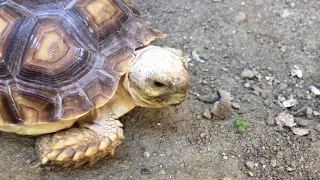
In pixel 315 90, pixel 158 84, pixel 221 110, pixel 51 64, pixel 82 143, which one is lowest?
pixel 315 90

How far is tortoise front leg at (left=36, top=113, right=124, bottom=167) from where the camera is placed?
9.73 ft

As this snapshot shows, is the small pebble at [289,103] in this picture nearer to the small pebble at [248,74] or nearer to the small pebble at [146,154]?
the small pebble at [248,74]

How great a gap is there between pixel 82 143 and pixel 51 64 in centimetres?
47

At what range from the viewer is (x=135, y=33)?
3.26m

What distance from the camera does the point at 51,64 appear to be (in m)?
2.94

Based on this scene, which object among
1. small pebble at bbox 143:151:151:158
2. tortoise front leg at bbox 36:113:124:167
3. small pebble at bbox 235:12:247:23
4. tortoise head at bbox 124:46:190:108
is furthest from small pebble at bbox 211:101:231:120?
small pebble at bbox 235:12:247:23

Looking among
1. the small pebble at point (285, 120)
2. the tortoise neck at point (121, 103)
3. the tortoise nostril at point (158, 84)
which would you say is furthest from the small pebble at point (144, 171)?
the small pebble at point (285, 120)

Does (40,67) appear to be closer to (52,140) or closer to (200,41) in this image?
(52,140)

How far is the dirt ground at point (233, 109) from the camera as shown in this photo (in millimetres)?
3053

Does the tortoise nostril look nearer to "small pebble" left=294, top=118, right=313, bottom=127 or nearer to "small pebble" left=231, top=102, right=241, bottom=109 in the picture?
"small pebble" left=231, top=102, right=241, bottom=109

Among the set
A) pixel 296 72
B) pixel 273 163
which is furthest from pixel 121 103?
pixel 296 72

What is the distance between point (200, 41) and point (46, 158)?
5.03ft

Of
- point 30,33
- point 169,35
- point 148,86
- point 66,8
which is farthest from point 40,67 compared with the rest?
point 169,35

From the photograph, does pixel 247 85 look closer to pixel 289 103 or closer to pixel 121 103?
pixel 289 103
